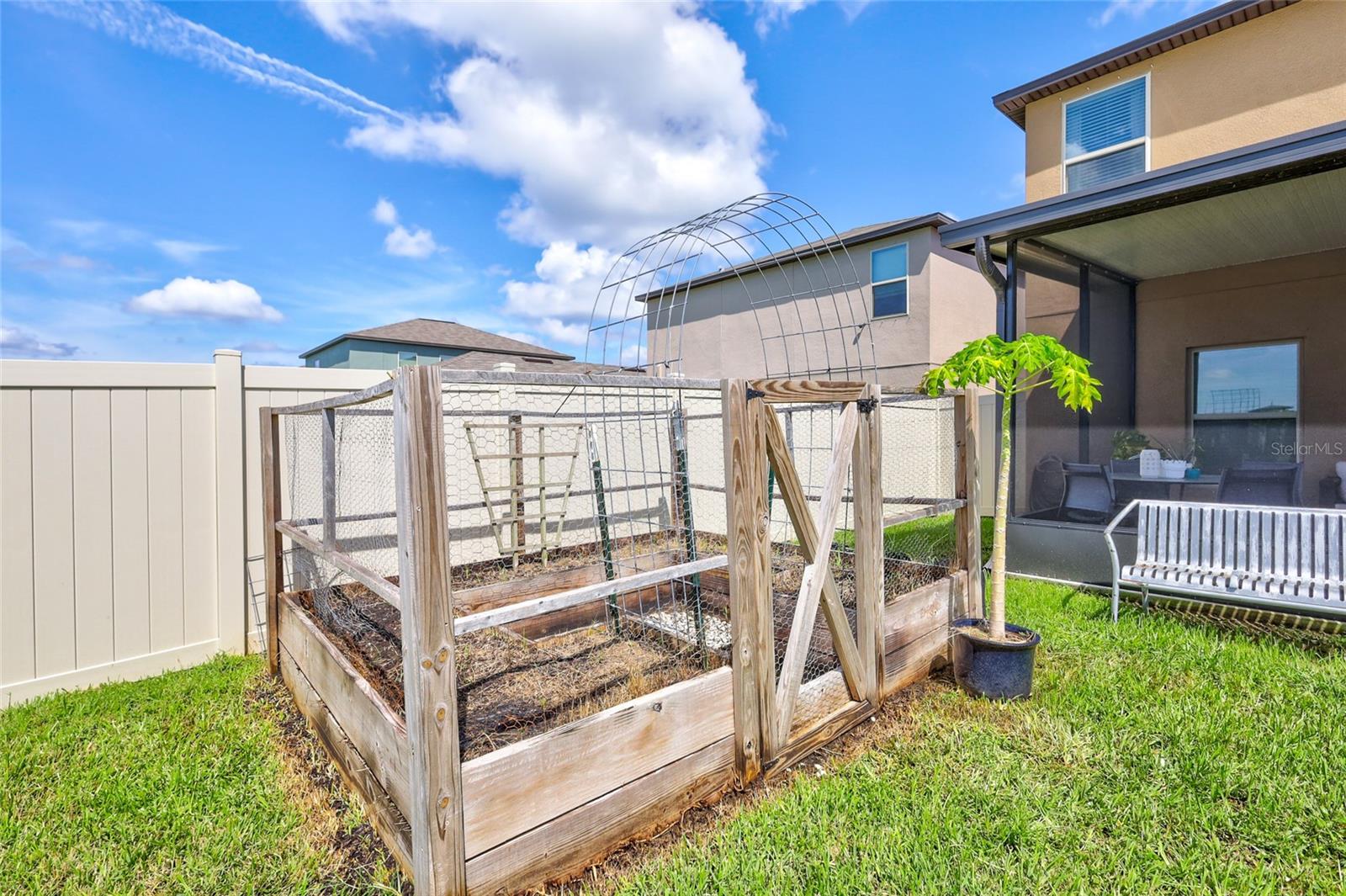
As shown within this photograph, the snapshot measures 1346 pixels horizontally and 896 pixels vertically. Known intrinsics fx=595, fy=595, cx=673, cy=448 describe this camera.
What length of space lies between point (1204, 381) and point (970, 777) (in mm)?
5090

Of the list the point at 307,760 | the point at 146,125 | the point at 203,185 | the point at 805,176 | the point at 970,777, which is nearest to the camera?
the point at 970,777

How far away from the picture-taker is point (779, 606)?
3.53 metres

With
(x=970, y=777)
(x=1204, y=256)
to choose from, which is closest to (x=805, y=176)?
(x=1204, y=256)

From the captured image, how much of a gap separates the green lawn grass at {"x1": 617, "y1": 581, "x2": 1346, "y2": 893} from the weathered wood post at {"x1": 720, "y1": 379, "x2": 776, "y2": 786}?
0.74 ft

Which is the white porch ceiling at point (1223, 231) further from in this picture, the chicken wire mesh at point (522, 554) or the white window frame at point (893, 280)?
the white window frame at point (893, 280)

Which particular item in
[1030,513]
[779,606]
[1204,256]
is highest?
[1204,256]

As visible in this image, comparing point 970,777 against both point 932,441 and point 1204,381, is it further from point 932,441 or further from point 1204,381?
point 932,441

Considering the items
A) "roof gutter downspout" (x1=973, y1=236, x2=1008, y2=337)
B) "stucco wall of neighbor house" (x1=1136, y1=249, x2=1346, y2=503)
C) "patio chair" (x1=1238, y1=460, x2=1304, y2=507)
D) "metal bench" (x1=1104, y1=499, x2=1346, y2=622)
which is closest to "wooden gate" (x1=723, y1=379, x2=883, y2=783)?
"metal bench" (x1=1104, y1=499, x2=1346, y2=622)

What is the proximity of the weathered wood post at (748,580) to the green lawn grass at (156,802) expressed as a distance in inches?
49.1

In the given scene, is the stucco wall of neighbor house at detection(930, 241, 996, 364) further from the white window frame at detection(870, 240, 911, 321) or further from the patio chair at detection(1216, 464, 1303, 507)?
the patio chair at detection(1216, 464, 1303, 507)

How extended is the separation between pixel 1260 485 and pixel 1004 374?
136 inches

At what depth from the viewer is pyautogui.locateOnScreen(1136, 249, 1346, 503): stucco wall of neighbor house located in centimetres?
441

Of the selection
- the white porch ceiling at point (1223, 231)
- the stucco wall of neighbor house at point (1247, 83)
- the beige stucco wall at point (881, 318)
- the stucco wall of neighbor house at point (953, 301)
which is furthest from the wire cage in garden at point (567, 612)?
the stucco wall of neighbor house at point (953, 301)

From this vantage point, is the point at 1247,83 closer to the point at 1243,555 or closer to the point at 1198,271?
the point at 1198,271
